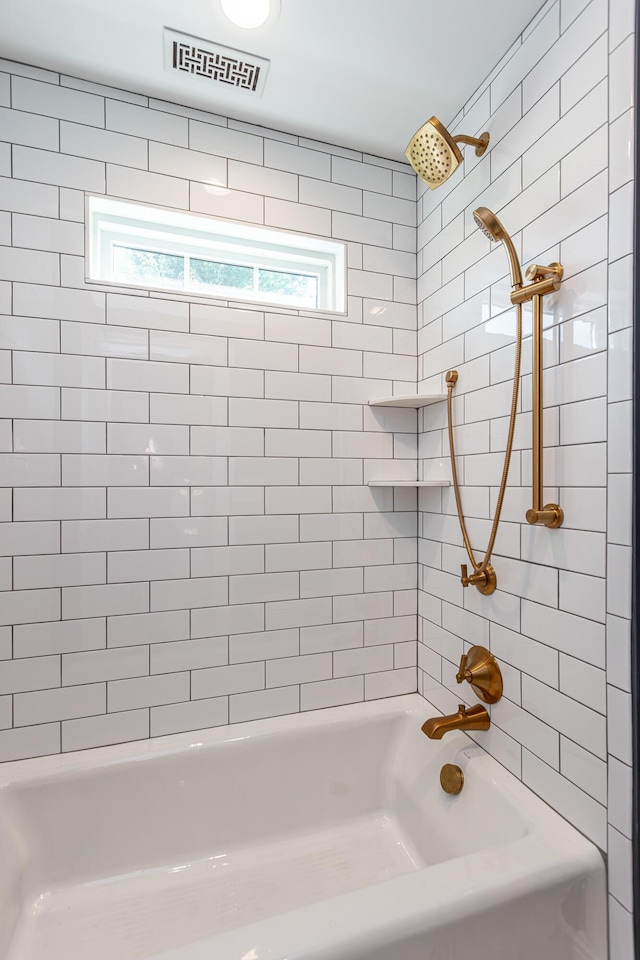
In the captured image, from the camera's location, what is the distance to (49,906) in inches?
51.5

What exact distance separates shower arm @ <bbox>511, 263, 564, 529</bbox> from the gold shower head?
0.43m

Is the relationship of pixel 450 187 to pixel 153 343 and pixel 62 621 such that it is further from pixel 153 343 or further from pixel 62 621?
pixel 62 621

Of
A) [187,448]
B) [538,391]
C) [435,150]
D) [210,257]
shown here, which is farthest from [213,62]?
[538,391]

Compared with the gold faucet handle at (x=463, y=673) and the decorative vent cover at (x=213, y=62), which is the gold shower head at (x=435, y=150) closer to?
the decorative vent cover at (x=213, y=62)

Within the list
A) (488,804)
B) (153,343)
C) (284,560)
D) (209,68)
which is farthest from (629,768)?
(209,68)

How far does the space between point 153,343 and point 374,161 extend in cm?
108

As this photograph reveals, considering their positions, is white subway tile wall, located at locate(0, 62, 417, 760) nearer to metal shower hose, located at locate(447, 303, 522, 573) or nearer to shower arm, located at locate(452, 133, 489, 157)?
metal shower hose, located at locate(447, 303, 522, 573)

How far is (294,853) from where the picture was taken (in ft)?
4.93

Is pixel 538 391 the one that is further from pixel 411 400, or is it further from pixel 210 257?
pixel 210 257

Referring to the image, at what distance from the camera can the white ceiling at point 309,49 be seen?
1.23 meters

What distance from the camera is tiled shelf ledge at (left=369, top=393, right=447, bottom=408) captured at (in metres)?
1.60

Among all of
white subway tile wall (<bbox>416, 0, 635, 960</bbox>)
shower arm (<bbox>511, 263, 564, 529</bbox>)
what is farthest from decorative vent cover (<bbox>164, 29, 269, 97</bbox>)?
shower arm (<bbox>511, 263, 564, 529</bbox>)

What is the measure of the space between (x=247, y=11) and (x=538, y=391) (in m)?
1.21

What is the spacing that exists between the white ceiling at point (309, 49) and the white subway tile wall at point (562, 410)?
4.8 inches
